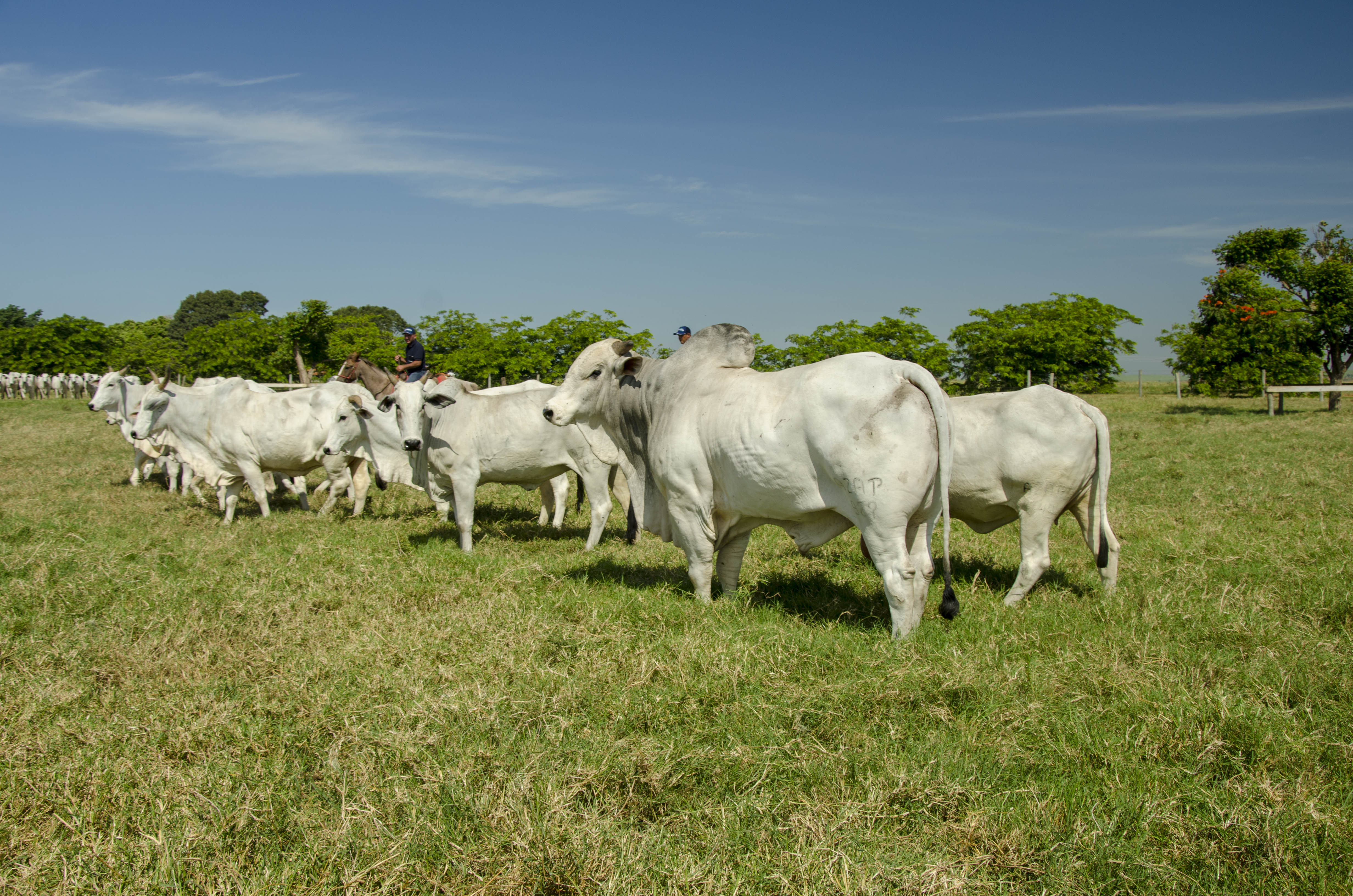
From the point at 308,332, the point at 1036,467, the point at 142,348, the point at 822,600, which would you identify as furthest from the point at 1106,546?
the point at 142,348

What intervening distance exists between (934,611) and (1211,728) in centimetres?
237

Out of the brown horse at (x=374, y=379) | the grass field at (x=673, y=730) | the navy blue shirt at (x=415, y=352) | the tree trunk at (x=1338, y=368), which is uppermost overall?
the tree trunk at (x=1338, y=368)

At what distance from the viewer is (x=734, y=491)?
19.8 feet

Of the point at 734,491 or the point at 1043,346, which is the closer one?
the point at 734,491

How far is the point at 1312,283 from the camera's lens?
28.5 metres

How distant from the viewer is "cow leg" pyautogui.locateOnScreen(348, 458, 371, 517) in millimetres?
11930

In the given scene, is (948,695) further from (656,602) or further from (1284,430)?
(1284,430)

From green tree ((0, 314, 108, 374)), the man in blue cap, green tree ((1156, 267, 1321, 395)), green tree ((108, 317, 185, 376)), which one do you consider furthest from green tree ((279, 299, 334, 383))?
green tree ((1156, 267, 1321, 395))

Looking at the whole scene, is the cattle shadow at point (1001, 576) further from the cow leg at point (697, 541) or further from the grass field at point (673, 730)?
the cow leg at point (697, 541)

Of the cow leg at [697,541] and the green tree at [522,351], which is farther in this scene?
the green tree at [522,351]

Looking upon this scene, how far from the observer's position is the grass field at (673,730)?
3.17 meters

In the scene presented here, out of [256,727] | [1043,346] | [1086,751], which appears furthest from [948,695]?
[1043,346]

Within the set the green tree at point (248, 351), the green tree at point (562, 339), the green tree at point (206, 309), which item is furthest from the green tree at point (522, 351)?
the green tree at point (206, 309)

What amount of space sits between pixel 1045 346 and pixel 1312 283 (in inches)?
411
